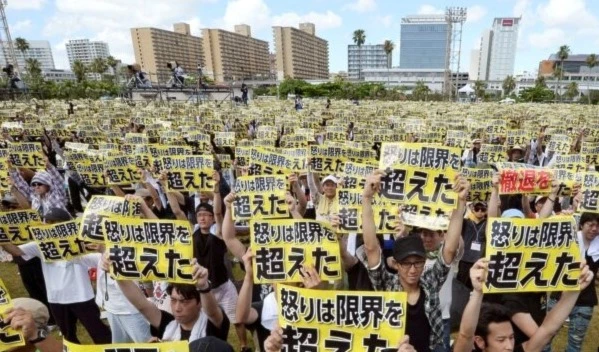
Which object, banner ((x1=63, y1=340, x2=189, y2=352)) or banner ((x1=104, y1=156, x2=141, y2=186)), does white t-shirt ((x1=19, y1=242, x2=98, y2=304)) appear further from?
banner ((x1=104, y1=156, x2=141, y2=186))

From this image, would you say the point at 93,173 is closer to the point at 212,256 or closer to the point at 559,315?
the point at 212,256

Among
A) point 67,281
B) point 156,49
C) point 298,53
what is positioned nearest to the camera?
point 67,281

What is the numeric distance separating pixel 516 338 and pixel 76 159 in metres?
9.09

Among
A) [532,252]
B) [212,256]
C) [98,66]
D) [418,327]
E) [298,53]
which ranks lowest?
[212,256]

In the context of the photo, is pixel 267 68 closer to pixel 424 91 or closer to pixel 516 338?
pixel 424 91

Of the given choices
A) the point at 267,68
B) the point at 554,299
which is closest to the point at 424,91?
the point at 554,299

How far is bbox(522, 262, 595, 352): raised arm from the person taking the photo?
2.73 metres

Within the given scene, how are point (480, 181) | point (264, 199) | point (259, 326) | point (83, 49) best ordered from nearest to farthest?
point (259, 326) → point (264, 199) → point (480, 181) → point (83, 49)

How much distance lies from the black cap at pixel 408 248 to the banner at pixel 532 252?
472 mm

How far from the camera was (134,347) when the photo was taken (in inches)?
97.0

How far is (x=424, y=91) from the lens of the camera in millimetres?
72062

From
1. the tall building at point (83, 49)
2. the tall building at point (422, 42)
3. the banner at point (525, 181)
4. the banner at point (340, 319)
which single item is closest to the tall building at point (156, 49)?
the tall building at point (83, 49)

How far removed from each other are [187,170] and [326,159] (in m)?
2.65

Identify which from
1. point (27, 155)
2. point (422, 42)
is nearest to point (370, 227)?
point (27, 155)
